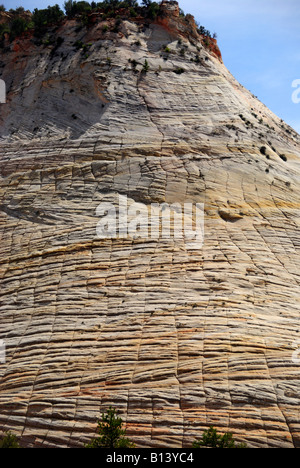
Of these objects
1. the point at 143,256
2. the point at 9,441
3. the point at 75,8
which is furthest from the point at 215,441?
the point at 75,8

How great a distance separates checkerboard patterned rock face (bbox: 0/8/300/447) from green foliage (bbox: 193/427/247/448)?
0.52m

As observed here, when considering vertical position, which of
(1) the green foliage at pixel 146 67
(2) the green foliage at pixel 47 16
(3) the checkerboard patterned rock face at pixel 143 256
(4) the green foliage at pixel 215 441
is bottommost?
(4) the green foliage at pixel 215 441

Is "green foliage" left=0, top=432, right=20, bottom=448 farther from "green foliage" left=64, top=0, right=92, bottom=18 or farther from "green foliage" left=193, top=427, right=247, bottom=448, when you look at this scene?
"green foliage" left=64, top=0, right=92, bottom=18

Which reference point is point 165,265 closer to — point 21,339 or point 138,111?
point 21,339

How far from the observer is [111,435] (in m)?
14.0

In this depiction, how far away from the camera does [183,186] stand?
22.9 meters

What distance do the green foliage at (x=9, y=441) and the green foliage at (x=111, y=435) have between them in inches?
81.1

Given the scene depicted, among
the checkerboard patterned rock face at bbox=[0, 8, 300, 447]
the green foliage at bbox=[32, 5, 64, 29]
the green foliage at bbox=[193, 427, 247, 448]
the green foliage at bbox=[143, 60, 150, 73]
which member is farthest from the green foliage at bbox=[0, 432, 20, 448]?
the green foliage at bbox=[32, 5, 64, 29]

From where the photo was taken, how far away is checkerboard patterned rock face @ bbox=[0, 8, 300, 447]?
15.3m

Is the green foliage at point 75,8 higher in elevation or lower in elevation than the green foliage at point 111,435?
higher


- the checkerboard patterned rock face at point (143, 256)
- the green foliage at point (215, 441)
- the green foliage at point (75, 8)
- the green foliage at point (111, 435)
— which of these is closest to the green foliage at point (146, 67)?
the checkerboard patterned rock face at point (143, 256)

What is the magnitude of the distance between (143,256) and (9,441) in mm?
7907

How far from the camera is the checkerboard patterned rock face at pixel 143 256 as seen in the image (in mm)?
15305

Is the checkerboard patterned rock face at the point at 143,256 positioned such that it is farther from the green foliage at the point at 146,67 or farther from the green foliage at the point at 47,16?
the green foliage at the point at 47,16
